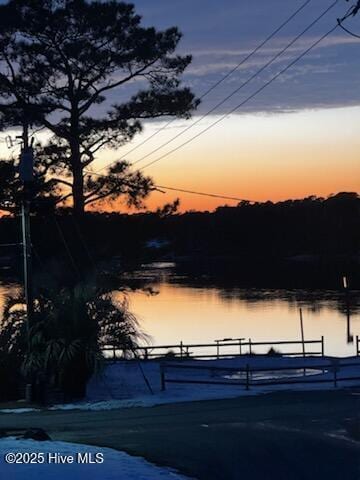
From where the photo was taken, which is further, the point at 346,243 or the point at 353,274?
the point at 346,243

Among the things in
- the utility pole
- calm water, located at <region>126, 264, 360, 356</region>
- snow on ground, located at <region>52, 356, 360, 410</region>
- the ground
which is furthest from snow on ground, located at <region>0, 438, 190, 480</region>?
calm water, located at <region>126, 264, 360, 356</region>

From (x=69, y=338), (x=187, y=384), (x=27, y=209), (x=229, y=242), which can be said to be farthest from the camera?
(x=229, y=242)

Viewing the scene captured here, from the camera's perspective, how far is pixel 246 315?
199ft

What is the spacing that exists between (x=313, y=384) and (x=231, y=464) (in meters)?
12.0

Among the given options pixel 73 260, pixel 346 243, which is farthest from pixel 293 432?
pixel 346 243

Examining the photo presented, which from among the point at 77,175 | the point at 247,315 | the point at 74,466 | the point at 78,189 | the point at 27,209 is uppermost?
the point at 77,175

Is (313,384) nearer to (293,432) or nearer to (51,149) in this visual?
(293,432)

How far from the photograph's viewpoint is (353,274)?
10012cm

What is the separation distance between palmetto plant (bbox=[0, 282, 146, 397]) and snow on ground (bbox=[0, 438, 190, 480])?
9.54 metres

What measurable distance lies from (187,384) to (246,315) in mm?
38095

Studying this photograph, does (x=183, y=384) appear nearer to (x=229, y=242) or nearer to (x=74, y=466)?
(x=74, y=466)

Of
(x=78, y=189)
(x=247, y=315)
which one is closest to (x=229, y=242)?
(x=247, y=315)

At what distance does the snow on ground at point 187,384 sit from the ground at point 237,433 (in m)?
1.34

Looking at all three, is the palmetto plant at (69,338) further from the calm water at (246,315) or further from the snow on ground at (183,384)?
the calm water at (246,315)
